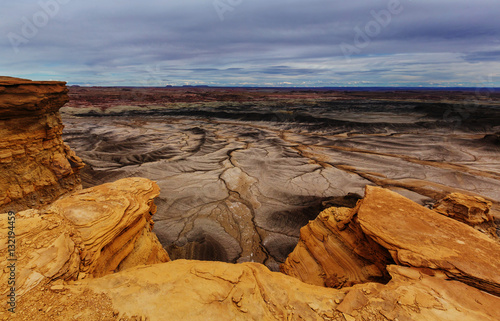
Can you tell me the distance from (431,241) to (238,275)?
3.25 metres

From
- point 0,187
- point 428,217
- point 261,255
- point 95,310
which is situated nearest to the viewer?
point 95,310

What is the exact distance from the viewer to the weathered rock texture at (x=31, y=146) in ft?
24.4

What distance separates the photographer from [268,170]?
15.6 metres

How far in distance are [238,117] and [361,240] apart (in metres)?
35.3

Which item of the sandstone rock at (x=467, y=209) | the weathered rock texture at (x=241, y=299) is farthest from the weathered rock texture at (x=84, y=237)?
the sandstone rock at (x=467, y=209)

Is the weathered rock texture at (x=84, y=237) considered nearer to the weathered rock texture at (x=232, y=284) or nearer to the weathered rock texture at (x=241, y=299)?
the weathered rock texture at (x=232, y=284)

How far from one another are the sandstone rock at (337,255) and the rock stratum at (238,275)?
0.08 feet

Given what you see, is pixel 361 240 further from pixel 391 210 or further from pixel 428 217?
pixel 428 217

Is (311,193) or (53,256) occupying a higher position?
(53,256)

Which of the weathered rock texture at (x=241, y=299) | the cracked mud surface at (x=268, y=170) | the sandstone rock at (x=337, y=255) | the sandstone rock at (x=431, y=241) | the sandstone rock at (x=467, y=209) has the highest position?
the sandstone rock at (x=431, y=241)

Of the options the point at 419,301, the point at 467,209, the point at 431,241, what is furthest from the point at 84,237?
the point at 467,209

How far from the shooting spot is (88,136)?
23562mm

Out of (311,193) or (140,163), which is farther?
(140,163)

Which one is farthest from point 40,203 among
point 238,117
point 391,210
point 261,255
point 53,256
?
point 238,117
